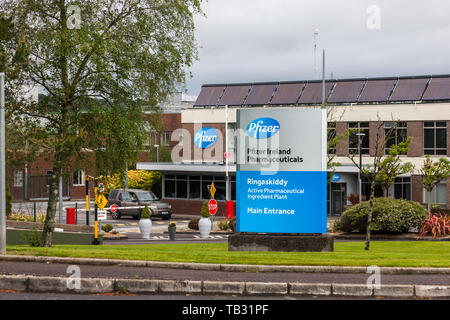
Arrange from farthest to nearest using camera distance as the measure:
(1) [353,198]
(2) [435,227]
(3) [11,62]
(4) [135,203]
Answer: (1) [353,198], (4) [135,203], (2) [435,227], (3) [11,62]

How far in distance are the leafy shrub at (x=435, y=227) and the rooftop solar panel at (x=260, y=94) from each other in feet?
77.1

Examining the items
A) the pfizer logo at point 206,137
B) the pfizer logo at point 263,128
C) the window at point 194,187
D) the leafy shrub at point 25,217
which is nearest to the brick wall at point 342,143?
the window at point 194,187

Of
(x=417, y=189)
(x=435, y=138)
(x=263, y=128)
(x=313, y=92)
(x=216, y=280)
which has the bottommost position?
(x=216, y=280)

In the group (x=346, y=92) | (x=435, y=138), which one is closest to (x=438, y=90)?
(x=435, y=138)

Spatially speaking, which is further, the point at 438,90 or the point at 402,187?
the point at 402,187

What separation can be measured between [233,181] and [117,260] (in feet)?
118

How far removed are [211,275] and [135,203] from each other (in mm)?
31505

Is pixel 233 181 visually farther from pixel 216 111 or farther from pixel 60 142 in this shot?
pixel 60 142

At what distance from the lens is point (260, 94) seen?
2104 inches

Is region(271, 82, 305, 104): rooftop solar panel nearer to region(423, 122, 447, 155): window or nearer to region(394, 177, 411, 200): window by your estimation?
region(394, 177, 411, 200): window

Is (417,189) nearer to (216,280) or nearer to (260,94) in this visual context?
(260,94)

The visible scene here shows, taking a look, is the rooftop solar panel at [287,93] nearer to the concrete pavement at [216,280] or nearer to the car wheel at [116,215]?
the car wheel at [116,215]

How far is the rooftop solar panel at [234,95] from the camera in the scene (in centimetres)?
5376

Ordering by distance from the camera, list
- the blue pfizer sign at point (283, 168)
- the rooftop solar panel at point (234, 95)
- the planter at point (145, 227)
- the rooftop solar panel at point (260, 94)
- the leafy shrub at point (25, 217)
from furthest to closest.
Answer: the rooftop solar panel at point (234, 95)
the rooftop solar panel at point (260, 94)
the leafy shrub at point (25, 217)
the planter at point (145, 227)
the blue pfizer sign at point (283, 168)
